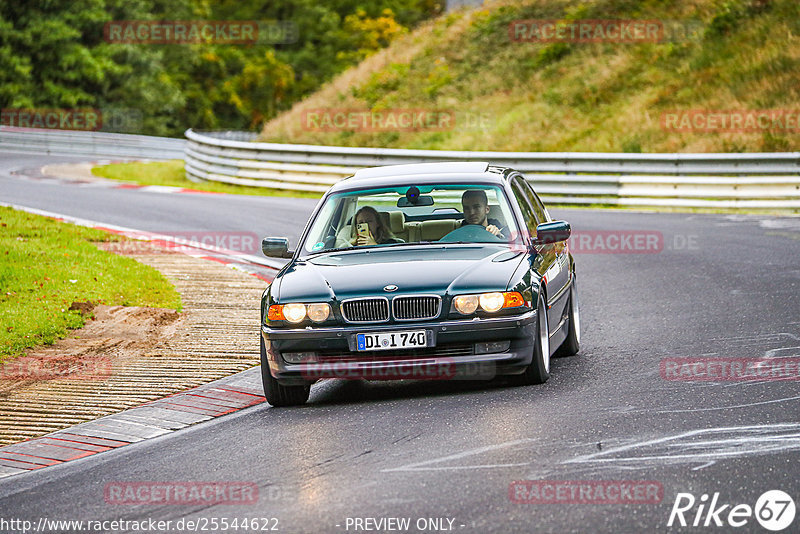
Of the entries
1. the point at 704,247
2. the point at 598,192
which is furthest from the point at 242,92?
the point at 704,247

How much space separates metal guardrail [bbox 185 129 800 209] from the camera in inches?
885

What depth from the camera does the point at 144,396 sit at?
8977 millimetres

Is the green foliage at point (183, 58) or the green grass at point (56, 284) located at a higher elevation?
the green foliage at point (183, 58)

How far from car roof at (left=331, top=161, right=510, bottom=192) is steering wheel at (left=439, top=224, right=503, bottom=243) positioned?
16.4 inches

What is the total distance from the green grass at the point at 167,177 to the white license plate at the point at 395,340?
63.4 ft

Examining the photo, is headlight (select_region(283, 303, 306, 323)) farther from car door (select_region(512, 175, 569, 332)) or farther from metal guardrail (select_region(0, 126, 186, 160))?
metal guardrail (select_region(0, 126, 186, 160))

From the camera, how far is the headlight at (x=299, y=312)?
8.09m

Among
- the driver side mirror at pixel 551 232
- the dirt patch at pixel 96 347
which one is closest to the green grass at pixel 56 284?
the dirt patch at pixel 96 347

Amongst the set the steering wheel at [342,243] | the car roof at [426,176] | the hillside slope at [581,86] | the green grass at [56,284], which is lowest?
the green grass at [56,284]

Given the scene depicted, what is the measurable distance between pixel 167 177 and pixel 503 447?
29137mm

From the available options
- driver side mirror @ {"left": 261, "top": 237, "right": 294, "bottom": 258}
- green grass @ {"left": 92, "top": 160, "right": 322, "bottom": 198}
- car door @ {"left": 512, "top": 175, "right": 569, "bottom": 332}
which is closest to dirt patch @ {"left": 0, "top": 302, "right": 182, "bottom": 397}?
driver side mirror @ {"left": 261, "top": 237, "right": 294, "bottom": 258}

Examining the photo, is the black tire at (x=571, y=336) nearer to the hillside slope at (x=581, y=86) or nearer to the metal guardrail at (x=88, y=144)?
the hillside slope at (x=581, y=86)

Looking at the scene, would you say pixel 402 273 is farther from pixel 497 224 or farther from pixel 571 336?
pixel 571 336

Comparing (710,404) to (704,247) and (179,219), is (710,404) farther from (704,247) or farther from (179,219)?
(179,219)
